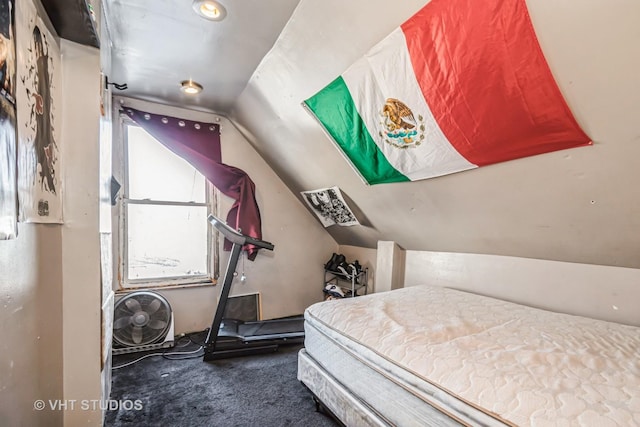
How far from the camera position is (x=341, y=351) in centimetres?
152

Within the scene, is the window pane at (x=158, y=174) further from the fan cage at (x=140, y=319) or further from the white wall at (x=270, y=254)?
the fan cage at (x=140, y=319)

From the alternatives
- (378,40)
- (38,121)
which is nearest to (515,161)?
(378,40)

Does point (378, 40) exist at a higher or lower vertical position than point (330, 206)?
higher

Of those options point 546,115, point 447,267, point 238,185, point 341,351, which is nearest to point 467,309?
point 447,267

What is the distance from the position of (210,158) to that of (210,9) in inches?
63.5

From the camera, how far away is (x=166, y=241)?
2922 millimetres

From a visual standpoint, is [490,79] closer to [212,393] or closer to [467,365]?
[467,365]

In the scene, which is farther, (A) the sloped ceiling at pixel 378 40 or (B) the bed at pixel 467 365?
(A) the sloped ceiling at pixel 378 40

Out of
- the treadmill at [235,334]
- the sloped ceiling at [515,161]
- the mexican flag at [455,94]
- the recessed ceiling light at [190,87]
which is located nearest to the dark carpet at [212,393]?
the treadmill at [235,334]

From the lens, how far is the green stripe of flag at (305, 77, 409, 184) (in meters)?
1.86

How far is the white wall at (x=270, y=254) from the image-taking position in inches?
117

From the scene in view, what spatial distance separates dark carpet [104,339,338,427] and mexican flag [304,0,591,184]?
170cm

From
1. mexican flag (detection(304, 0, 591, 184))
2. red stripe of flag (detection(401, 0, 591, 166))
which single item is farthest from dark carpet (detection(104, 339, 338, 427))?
red stripe of flag (detection(401, 0, 591, 166))

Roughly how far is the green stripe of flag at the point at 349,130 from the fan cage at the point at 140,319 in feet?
6.85
